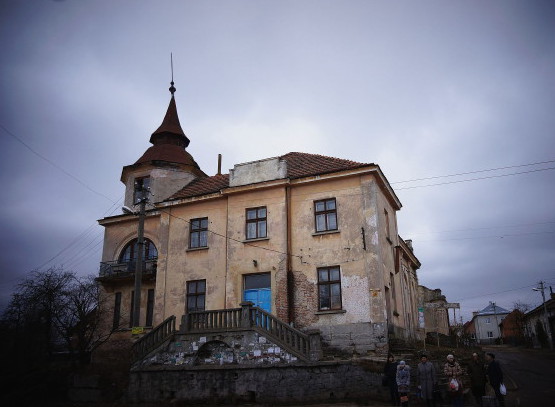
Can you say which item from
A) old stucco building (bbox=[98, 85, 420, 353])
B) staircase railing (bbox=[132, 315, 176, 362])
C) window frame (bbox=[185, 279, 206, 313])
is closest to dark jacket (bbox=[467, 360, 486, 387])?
old stucco building (bbox=[98, 85, 420, 353])

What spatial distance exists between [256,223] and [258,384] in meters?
8.27

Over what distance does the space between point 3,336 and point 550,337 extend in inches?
1902

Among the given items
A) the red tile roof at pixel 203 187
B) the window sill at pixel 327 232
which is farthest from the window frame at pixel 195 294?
the window sill at pixel 327 232

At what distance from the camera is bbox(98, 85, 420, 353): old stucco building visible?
19438 mm

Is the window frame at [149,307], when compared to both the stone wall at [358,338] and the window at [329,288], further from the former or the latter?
the stone wall at [358,338]

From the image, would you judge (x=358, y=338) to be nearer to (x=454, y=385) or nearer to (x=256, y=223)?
(x=454, y=385)

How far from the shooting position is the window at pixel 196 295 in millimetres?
22422

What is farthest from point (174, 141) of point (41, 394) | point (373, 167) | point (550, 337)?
point (550, 337)

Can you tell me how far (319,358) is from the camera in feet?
51.5

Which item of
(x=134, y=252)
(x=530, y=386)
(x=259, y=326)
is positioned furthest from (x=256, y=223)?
(x=530, y=386)

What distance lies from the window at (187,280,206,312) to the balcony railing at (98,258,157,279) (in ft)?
12.7

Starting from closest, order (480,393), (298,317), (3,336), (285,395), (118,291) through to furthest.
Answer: (480,393) → (3,336) → (285,395) → (298,317) → (118,291)

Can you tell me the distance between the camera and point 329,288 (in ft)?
65.5

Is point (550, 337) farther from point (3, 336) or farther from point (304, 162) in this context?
point (3, 336)
